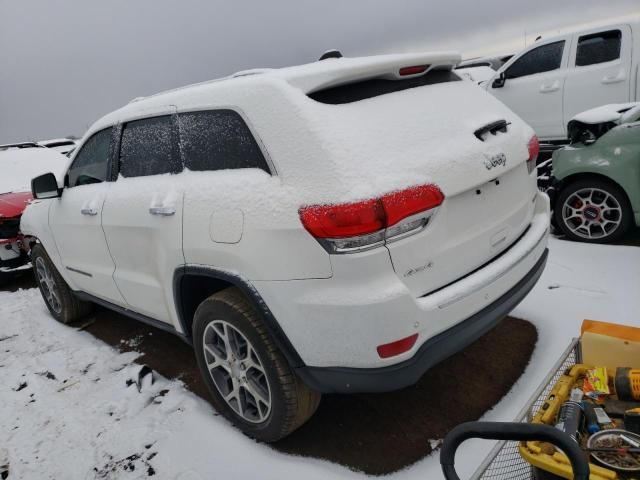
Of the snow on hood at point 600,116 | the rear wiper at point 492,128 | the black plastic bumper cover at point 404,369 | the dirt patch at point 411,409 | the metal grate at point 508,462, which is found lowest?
the dirt patch at point 411,409

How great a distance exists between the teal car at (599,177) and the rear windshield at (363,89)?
8.72ft

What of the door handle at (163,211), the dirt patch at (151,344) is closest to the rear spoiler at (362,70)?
the door handle at (163,211)

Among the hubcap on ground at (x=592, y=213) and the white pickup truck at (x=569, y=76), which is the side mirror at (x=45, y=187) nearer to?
the hubcap on ground at (x=592, y=213)

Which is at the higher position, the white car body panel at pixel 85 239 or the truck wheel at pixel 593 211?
the white car body panel at pixel 85 239

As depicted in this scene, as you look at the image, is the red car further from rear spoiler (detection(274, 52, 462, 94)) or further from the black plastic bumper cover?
the black plastic bumper cover

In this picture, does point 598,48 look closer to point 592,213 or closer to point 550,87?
point 550,87

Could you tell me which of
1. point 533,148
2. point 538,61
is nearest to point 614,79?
point 538,61

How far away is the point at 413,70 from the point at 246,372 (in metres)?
1.82

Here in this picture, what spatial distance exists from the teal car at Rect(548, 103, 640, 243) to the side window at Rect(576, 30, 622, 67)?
8.14 ft

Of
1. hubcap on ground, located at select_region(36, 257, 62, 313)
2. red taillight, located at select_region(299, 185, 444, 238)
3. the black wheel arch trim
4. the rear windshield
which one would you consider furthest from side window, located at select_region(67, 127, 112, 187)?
red taillight, located at select_region(299, 185, 444, 238)

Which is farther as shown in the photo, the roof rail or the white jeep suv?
the roof rail

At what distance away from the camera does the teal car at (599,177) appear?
4.13 meters

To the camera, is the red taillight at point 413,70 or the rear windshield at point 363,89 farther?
the red taillight at point 413,70

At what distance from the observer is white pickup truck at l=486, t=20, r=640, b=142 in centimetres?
643
